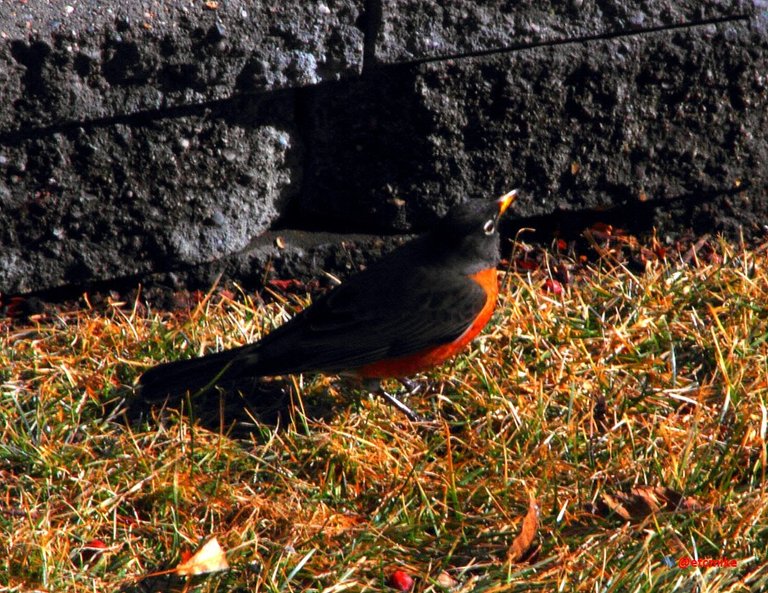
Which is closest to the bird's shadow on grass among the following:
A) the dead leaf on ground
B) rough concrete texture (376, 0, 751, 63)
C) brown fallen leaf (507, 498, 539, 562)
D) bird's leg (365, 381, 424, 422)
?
bird's leg (365, 381, 424, 422)

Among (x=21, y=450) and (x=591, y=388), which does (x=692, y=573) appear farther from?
(x=21, y=450)

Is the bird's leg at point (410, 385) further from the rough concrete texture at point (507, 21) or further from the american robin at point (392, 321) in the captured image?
the rough concrete texture at point (507, 21)

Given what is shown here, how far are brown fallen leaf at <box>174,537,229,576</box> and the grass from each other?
1.0 inches

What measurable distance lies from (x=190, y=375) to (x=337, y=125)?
3.81 ft

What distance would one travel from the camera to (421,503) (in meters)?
3.12

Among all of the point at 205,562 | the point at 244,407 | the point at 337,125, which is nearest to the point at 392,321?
the point at 244,407

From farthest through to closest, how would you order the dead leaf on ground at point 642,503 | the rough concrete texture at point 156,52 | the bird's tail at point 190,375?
the rough concrete texture at point 156,52, the bird's tail at point 190,375, the dead leaf on ground at point 642,503

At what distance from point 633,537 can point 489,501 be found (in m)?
0.40

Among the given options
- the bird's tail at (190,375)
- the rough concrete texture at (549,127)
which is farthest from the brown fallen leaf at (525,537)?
the rough concrete texture at (549,127)

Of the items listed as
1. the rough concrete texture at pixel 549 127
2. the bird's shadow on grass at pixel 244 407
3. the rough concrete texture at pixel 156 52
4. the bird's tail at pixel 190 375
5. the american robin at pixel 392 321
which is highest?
the rough concrete texture at pixel 156 52

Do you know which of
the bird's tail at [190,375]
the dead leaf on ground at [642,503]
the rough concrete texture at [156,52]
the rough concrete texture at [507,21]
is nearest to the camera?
the dead leaf on ground at [642,503]

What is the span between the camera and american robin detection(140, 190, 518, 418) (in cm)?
354

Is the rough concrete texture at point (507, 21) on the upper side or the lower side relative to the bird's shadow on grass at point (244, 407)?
upper

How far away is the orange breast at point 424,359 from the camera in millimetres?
3641
